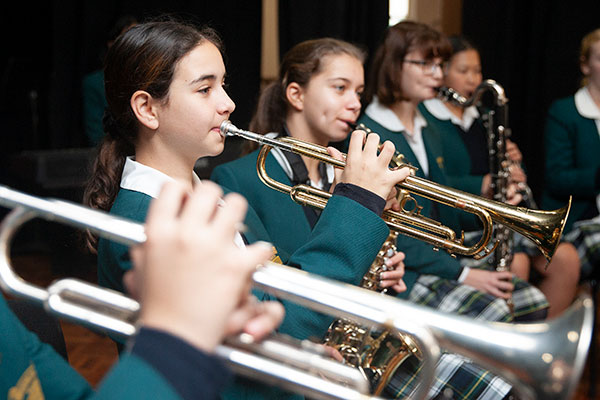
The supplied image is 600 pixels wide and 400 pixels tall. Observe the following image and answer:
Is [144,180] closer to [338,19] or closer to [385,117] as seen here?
[385,117]

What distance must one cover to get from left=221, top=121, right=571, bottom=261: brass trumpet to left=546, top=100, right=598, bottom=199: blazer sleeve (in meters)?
1.50

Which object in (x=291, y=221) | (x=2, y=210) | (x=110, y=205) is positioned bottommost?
(x=2, y=210)

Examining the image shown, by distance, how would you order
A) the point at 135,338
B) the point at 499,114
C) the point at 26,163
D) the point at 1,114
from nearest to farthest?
the point at 135,338
the point at 499,114
the point at 26,163
the point at 1,114

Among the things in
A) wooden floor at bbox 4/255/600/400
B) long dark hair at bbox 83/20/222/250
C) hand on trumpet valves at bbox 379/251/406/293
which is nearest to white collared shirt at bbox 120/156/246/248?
long dark hair at bbox 83/20/222/250

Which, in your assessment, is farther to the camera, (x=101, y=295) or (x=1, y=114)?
(x=1, y=114)

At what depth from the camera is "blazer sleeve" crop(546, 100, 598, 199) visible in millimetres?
2883

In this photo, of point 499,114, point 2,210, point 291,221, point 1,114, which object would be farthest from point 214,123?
point 1,114

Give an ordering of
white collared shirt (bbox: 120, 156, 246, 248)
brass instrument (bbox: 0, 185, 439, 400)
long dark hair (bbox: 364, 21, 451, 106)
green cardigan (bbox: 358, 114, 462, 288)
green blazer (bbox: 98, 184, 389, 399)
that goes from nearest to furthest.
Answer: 1. brass instrument (bbox: 0, 185, 439, 400)
2. green blazer (bbox: 98, 184, 389, 399)
3. white collared shirt (bbox: 120, 156, 246, 248)
4. green cardigan (bbox: 358, 114, 462, 288)
5. long dark hair (bbox: 364, 21, 451, 106)

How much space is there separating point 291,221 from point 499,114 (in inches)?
52.3

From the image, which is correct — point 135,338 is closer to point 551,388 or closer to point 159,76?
point 551,388

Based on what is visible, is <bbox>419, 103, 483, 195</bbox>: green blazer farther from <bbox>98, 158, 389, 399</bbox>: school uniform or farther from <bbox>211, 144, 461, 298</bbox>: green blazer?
<bbox>98, 158, 389, 399</bbox>: school uniform

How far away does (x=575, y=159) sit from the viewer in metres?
3.01

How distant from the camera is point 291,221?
1759 mm

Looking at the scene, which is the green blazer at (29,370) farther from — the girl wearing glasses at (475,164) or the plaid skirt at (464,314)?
the girl wearing glasses at (475,164)
